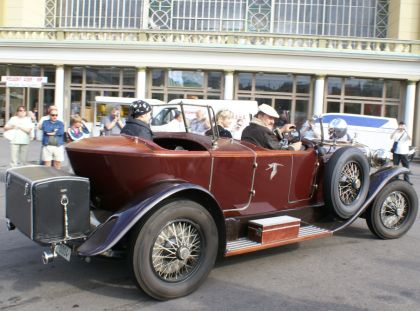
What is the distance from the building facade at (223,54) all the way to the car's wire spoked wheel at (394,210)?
18.2 metres

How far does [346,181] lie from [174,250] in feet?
8.07

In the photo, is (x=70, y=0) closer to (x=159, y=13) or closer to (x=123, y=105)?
(x=159, y=13)

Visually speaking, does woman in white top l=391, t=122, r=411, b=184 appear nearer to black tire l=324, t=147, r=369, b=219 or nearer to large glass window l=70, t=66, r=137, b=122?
black tire l=324, t=147, r=369, b=219

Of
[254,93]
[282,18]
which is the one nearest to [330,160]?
[254,93]

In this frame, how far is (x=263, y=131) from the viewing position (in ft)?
17.0

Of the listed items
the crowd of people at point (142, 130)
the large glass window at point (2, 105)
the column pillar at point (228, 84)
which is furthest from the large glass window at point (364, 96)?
the large glass window at point (2, 105)

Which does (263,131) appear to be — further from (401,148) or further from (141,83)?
(141,83)

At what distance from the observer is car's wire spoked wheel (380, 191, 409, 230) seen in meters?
6.06

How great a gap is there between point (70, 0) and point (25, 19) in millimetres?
2938

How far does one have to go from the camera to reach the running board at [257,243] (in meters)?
4.40

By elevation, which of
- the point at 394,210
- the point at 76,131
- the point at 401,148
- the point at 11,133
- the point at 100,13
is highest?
the point at 100,13

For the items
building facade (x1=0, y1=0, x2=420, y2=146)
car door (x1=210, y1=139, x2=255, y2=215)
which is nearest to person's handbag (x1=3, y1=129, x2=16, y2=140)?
car door (x1=210, y1=139, x2=255, y2=215)

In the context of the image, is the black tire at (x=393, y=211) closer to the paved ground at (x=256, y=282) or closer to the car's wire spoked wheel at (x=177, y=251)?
the paved ground at (x=256, y=282)

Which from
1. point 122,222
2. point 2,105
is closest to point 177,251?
point 122,222
